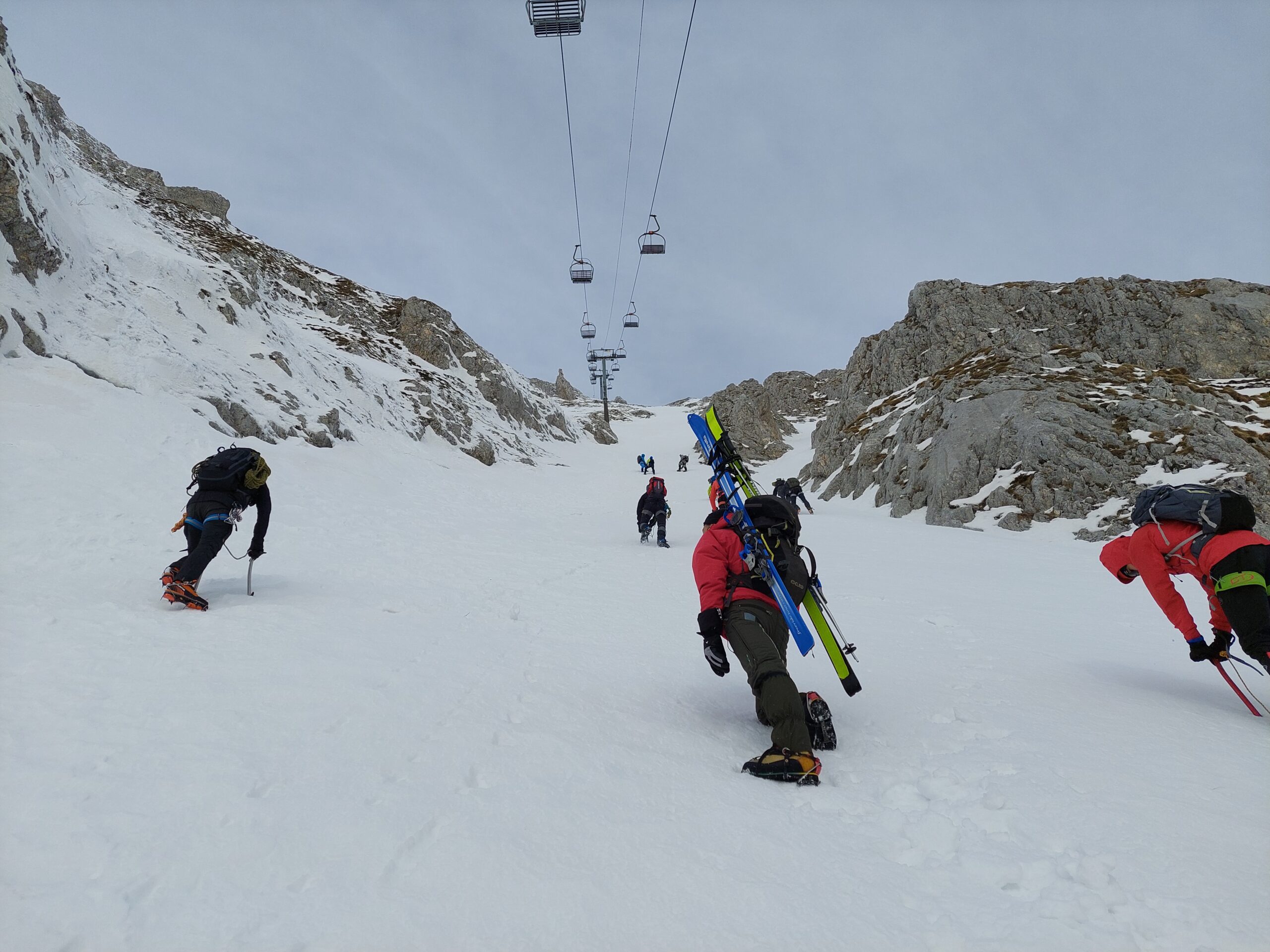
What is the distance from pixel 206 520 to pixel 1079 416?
2354 cm

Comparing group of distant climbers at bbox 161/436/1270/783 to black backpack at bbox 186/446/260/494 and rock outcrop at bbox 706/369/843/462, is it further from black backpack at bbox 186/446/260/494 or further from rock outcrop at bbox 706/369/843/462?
rock outcrop at bbox 706/369/843/462

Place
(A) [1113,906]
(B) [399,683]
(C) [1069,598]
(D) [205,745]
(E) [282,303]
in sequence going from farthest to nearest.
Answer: (E) [282,303]
(C) [1069,598]
(B) [399,683]
(D) [205,745]
(A) [1113,906]

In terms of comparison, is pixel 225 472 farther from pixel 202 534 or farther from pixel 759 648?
pixel 759 648

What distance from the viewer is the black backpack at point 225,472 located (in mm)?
7059

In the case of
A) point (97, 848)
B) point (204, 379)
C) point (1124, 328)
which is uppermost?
point (1124, 328)

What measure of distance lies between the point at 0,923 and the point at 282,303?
49.0m

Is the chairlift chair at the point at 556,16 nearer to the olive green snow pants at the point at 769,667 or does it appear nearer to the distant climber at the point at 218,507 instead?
the distant climber at the point at 218,507

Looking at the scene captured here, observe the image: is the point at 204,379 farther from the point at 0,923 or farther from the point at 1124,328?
the point at 1124,328

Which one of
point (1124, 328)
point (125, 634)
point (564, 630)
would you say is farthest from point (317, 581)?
point (1124, 328)

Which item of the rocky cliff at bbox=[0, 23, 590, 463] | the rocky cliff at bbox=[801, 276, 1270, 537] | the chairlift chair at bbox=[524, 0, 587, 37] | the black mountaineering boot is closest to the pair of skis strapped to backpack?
the black mountaineering boot

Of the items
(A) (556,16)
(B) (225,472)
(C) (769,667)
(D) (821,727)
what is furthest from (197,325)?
(D) (821,727)

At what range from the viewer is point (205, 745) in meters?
3.23

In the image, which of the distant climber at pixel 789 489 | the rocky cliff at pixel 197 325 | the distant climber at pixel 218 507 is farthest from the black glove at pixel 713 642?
the rocky cliff at pixel 197 325

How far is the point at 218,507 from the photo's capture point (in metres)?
6.92
